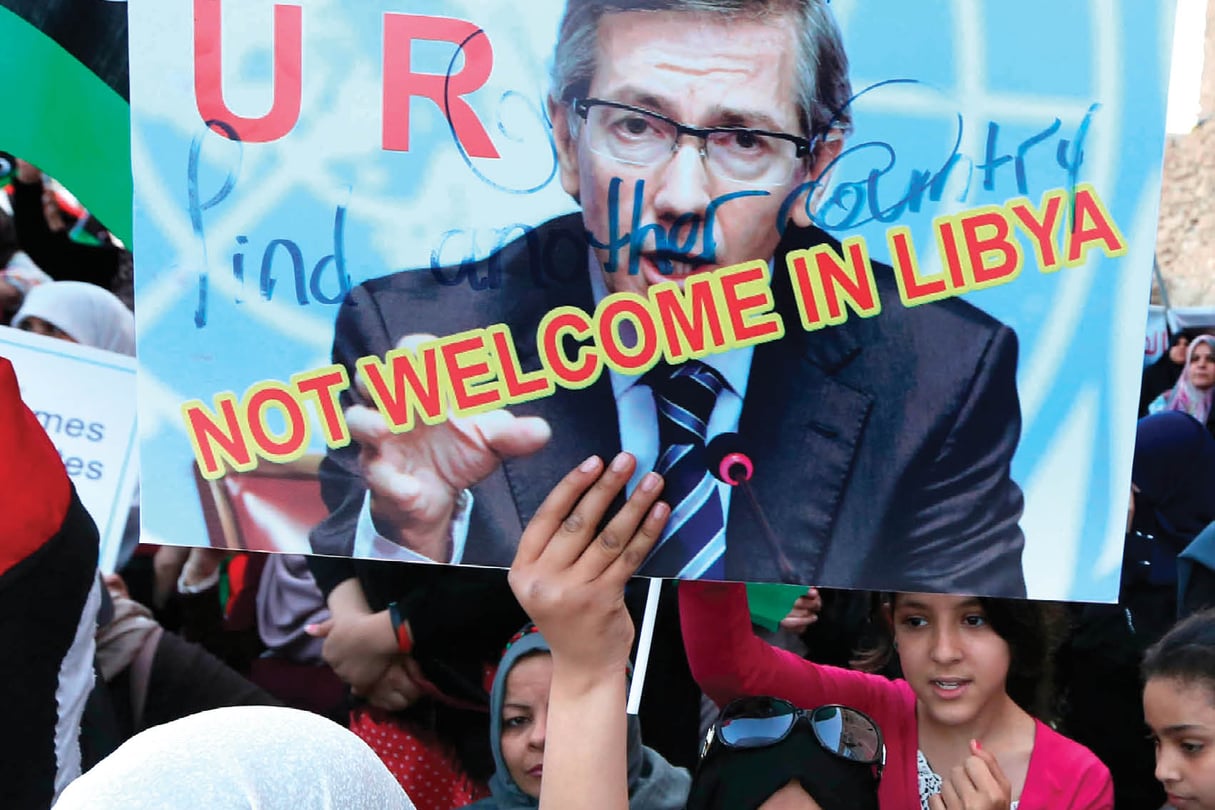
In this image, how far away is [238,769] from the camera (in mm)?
830

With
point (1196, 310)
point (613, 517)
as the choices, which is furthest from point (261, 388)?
point (1196, 310)

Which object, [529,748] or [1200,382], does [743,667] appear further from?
[1200,382]

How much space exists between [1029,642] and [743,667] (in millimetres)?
554

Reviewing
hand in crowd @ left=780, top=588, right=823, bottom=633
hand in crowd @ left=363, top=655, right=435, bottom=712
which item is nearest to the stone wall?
hand in crowd @ left=780, top=588, right=823, bottom=633

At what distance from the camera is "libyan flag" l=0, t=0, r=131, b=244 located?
2.13 m

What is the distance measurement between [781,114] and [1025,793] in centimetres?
106

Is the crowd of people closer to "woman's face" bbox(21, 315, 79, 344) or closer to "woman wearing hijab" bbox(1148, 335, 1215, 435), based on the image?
"woman's face" bbox(21, 315, 79, 344)

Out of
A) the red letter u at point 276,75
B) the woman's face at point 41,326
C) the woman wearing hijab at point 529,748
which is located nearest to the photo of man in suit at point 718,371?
the red letter u at point 276,75

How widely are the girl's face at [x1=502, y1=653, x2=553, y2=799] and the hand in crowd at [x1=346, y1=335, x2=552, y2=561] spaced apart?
0.81 meters

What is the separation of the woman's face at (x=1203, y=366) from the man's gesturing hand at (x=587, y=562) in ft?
11.3

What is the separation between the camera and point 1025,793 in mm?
1738

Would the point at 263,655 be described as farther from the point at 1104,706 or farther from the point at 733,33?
the point at 733,33

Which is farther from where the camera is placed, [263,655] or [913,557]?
[263,655]

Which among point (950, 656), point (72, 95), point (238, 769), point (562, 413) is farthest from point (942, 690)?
point (72, 95)
